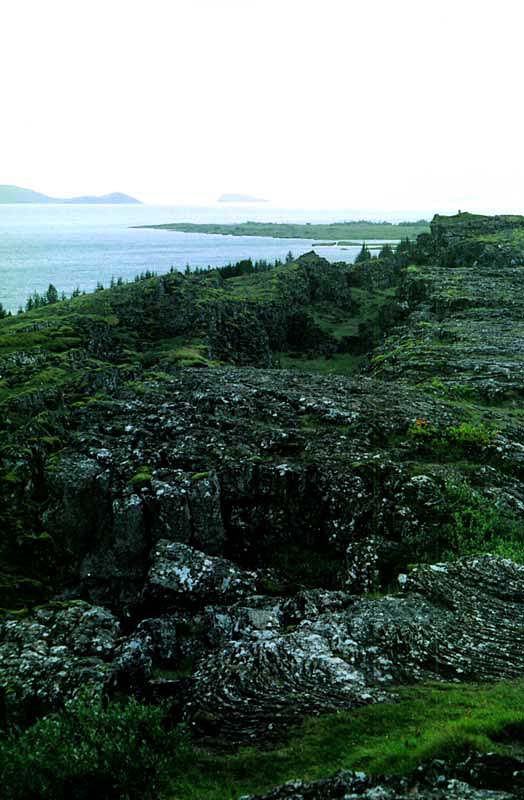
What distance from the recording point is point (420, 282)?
83.2 meters

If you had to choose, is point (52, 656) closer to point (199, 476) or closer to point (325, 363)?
point (199, 476)

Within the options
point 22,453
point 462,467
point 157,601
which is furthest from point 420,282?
point 157,601

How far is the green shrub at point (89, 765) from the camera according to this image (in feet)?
43.6

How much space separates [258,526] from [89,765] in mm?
17695

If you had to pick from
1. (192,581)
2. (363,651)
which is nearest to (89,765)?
(363,651)

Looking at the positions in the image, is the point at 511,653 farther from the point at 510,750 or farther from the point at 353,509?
the point at 353,509

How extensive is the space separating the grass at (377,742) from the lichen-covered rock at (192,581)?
8.51 meters

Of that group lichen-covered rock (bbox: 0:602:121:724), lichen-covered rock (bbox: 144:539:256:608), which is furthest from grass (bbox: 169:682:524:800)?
lichen-covered rock (bbox: 144:539:256:608)

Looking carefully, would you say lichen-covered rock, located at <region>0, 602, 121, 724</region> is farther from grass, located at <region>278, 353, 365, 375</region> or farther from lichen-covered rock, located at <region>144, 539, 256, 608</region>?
grass, located at <region>278, 353, 365, 375</region>

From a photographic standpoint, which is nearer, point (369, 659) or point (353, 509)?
point (369, 659)

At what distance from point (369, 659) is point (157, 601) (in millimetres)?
9820

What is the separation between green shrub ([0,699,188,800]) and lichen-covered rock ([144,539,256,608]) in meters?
9.47

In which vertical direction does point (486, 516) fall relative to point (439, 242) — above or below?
below

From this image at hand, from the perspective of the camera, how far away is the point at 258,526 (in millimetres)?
30453
